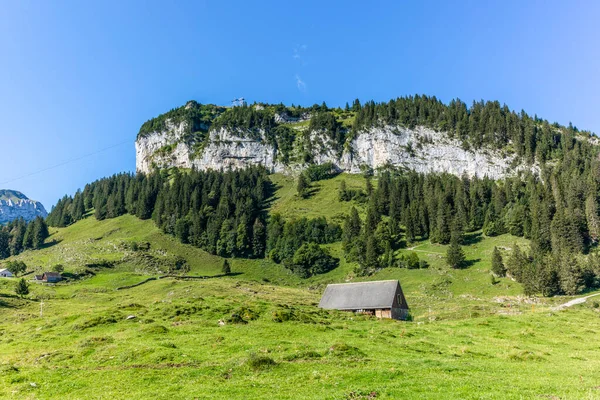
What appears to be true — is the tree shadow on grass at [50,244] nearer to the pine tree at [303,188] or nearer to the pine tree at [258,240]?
the pine tree at [258,240]

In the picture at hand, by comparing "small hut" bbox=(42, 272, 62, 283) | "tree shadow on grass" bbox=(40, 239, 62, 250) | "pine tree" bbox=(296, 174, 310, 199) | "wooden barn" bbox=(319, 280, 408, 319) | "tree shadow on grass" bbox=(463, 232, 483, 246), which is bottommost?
"wooden barn" bbox=(319, 280, 408, 319)

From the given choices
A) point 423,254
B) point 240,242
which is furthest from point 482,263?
point 240,242

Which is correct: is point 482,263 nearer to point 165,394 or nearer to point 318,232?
point 318,232

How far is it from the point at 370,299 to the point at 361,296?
1900 mm

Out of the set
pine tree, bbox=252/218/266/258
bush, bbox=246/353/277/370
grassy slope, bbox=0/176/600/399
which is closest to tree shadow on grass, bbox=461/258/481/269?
grassy slope, bbox=0/176/600/399

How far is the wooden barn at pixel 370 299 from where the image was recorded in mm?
62719

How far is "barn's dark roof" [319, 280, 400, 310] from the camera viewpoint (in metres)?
63.4

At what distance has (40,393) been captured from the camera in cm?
2117

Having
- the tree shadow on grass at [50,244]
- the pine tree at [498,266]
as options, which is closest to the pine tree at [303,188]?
the pine tree at [498,266]

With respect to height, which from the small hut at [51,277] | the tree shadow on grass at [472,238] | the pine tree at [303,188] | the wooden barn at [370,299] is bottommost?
the wooden barn at [370,299]

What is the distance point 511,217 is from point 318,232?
65.5m

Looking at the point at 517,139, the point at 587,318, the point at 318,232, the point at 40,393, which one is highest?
the point at 517,139

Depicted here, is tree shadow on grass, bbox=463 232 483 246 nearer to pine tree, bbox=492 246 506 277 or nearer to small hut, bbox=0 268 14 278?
pine tree, bbox=492 246 506 277

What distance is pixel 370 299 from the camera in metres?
64.6
